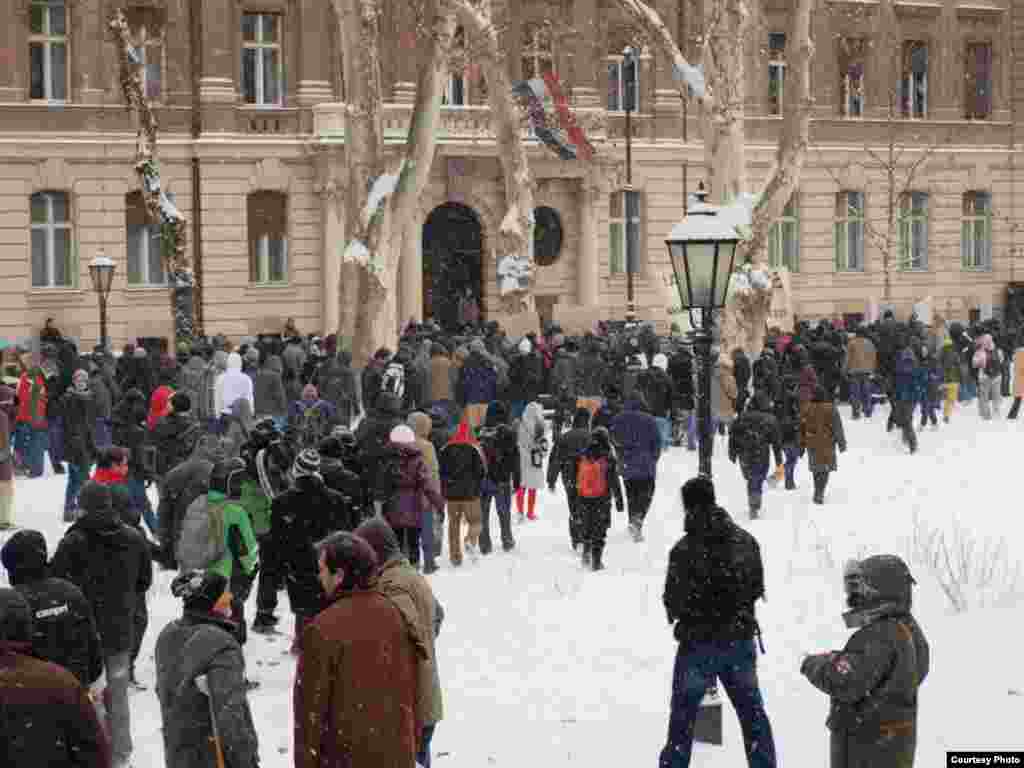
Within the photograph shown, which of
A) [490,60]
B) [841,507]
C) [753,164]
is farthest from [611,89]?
[841,507]

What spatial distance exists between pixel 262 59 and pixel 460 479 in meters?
24.3

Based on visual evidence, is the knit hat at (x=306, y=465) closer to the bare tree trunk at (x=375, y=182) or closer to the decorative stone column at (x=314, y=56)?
→ the bare tree trunk at (x=375, y=182)

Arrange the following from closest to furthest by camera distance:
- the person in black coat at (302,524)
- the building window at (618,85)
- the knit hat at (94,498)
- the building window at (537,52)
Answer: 1. the knit hat at (94,498)
2. the person in black coat at (302,524)
3. the building window at (537,52)
4. the building window at (618,85)

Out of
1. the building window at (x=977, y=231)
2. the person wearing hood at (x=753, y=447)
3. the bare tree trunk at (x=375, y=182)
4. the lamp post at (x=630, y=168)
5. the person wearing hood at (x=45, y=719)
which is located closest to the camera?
the person wearing hood at (x=45, y=719)

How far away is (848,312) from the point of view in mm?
46469

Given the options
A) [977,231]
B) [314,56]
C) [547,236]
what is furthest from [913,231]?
[314,56]

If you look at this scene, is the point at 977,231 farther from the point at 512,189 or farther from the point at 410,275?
the point at 512,189

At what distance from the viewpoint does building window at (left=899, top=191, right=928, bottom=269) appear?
47.3 meters

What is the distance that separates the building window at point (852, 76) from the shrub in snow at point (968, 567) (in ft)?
99.1

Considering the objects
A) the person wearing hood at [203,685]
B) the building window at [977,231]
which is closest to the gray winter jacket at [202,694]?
the person wearing hood at [203,685]

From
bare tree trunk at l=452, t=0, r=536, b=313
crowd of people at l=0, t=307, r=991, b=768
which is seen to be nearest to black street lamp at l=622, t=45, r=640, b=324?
bare tree trunk at l=452, t=0, r=536, b=313

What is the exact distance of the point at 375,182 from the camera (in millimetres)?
30578

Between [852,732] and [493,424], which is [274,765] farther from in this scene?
[493,424]

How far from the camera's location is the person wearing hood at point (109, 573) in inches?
401
